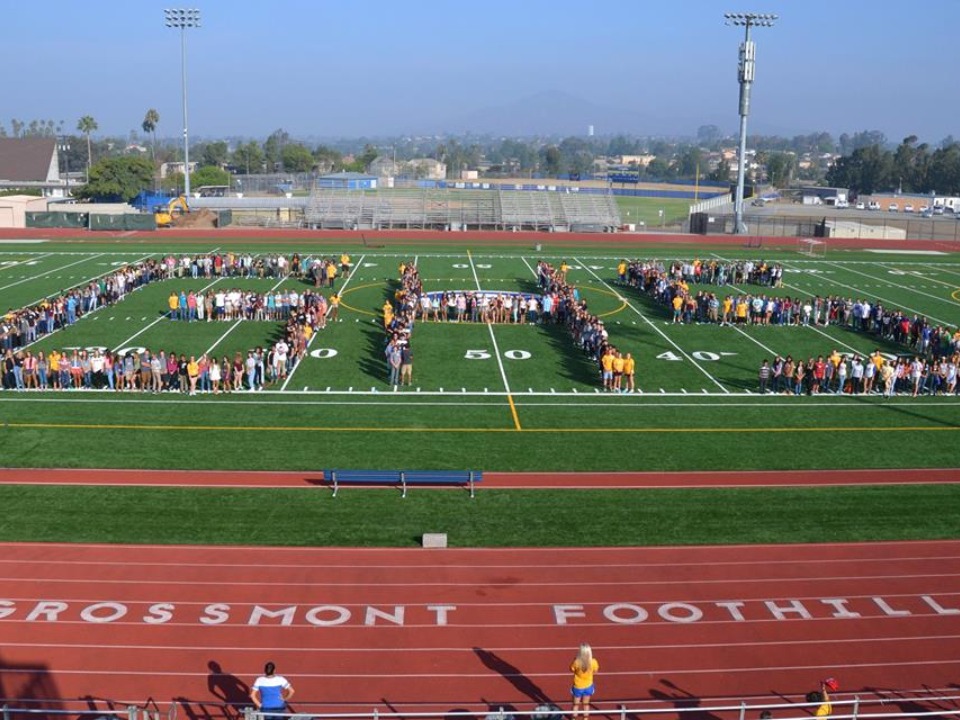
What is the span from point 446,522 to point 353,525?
1.65m

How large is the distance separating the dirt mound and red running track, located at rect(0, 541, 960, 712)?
55.1 metres

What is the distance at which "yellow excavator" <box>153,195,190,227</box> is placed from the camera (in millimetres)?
64562

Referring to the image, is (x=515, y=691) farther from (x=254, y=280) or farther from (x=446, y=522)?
(x=254, y=280)

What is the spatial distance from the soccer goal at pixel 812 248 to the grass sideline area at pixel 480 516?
129ft

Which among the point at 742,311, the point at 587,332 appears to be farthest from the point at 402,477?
the point at 742,311

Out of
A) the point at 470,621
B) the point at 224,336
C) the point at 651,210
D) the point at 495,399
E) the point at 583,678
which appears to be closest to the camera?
the point at 583,678

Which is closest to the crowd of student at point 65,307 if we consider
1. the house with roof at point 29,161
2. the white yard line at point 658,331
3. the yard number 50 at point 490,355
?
the yard number 50 at point 490,355

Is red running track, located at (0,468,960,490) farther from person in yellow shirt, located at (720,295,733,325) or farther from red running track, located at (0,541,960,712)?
person in yellow shirt, located at (720,295,733,325)

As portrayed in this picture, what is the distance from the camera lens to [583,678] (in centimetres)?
1106

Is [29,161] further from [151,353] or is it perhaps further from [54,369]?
[54,369]

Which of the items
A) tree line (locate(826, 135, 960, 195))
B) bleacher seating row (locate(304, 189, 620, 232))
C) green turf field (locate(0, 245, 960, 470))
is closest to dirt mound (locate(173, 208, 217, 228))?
bleacher seating row (locate(304, 189, 620, 232))

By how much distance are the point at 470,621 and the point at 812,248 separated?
49.5 meters

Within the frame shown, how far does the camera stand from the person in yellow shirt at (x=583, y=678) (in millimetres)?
11000

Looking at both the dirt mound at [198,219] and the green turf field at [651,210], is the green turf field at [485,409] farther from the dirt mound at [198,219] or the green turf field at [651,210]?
the green turf field at [651,210]
